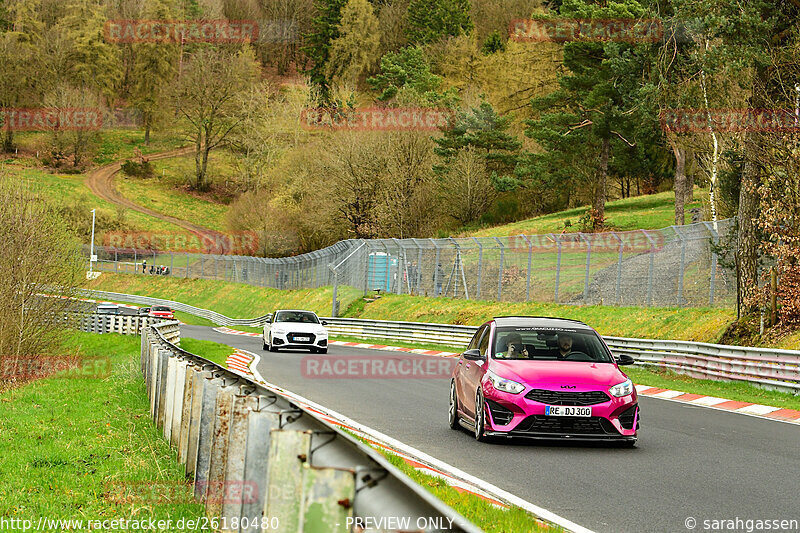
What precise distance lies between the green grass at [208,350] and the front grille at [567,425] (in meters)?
17.7

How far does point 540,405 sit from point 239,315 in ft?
188

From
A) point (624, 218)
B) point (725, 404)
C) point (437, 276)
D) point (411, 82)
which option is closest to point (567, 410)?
point (725, 404)

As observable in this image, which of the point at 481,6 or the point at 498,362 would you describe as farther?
the point at 481,6

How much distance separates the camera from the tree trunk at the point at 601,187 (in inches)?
2231

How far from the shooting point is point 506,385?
11625 mm

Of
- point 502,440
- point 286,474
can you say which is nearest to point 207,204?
point 502,440

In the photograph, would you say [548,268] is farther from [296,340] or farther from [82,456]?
[82,456]

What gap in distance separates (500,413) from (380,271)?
41.4 meters

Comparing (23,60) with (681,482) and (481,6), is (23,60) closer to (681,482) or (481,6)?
(481,6)

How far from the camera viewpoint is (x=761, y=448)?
40.1 ft

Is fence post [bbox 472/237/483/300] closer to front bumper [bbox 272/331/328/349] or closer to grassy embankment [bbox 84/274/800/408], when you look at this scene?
grassy embankment [bbox 84/274/800/408]

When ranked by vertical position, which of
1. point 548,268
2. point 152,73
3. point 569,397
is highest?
point 152,73

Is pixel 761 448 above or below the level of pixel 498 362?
below

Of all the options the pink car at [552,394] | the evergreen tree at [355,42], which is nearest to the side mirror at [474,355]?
the pink car at [552,394]
